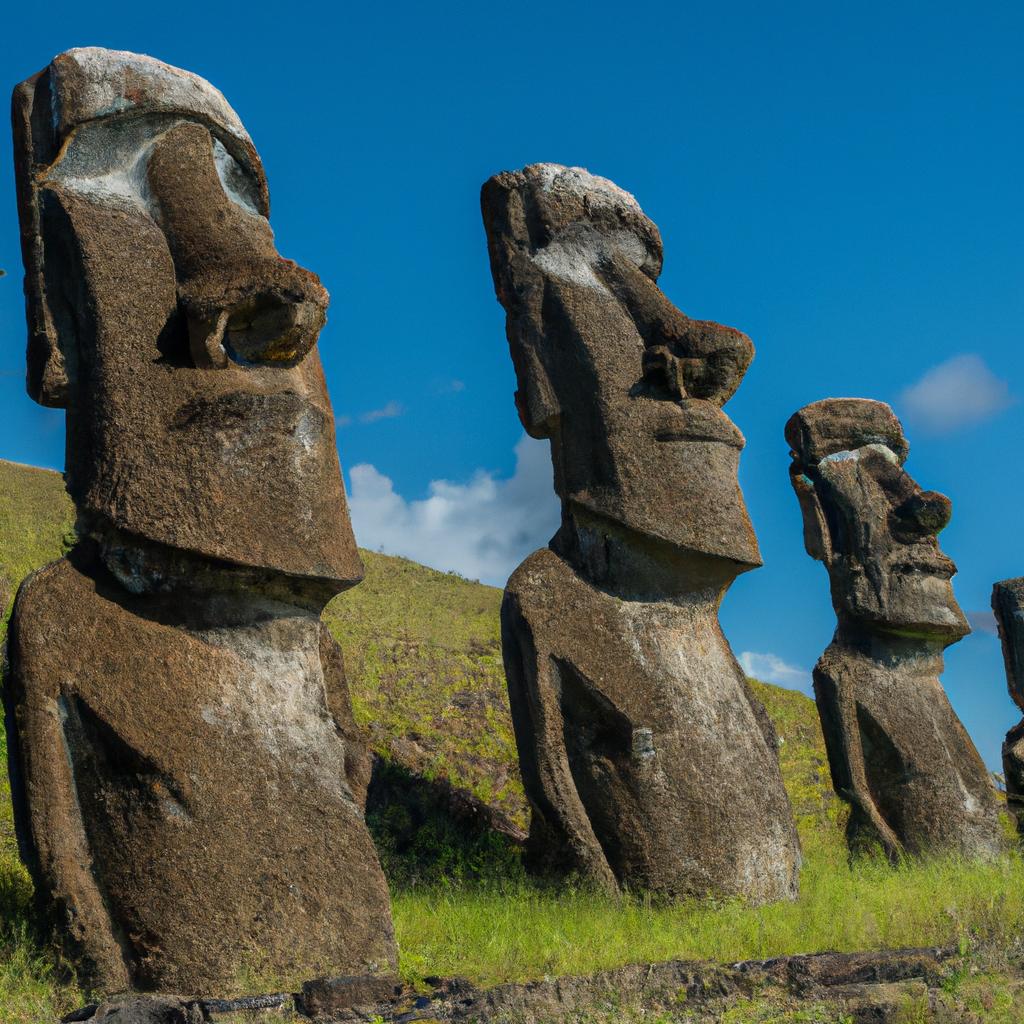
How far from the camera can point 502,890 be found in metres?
8.36

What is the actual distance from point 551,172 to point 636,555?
2.80 meters

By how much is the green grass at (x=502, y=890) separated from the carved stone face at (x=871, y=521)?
188 cm

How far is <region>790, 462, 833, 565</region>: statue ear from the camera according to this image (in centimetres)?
1156

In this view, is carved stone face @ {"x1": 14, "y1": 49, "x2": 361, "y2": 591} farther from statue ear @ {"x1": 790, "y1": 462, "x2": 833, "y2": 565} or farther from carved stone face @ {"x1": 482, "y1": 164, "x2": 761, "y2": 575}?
statue ear @ {"x1": 790, "y1": 462, "x2": 833, "y2": 565}

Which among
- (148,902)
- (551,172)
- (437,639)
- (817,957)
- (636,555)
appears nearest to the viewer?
(148,902)

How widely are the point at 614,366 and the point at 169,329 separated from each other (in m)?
3.24

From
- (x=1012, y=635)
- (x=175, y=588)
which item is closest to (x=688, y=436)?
(x=175, y=588)

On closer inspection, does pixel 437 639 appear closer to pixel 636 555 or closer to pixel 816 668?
pixel 816 668

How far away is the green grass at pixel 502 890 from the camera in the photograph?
6344mm

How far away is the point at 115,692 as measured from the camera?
614 cm

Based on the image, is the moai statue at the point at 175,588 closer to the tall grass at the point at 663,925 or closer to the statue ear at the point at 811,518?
the tall grass at the point at 663,925

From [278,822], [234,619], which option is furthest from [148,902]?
[234,619]

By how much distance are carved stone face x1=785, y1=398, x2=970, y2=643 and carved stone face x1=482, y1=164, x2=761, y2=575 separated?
8.45 ft

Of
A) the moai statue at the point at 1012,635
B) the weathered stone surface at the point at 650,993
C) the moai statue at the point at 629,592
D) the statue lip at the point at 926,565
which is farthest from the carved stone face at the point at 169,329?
the moai statue at the point at 1012,635
